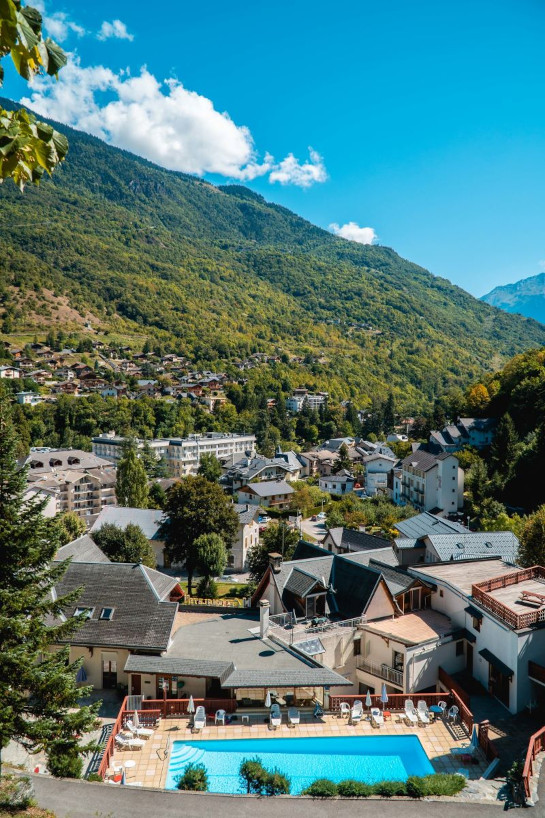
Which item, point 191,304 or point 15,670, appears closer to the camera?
point 15,670

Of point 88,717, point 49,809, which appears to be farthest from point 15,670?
point 49,809

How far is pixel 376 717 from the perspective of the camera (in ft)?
58.7

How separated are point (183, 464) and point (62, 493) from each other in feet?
81.6

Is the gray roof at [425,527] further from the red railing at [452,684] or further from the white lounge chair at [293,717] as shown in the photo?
the white lounge chair at [293,717]

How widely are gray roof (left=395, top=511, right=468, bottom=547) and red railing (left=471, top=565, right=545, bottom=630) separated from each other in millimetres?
13679

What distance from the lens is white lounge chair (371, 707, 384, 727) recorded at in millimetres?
17812

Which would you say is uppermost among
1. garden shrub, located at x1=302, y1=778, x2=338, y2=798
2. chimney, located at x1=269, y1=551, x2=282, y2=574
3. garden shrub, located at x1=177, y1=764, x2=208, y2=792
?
chimney, located at x1=269, y1=551, x2=282, y2=574

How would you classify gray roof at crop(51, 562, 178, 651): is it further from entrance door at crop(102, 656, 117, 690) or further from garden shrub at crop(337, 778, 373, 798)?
garden shrub at crop(337, 778, 373, 798)

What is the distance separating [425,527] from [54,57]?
124ft

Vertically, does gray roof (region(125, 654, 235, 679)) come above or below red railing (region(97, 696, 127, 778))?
above

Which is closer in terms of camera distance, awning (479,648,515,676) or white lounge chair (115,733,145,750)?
white lounge chair (115,733,145,750)

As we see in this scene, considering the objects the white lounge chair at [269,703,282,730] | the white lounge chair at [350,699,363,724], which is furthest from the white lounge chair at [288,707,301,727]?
the white lounge chair at [350,699,363,724]

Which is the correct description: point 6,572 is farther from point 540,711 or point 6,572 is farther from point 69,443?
point 69,443

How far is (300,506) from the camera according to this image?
63750 mm
